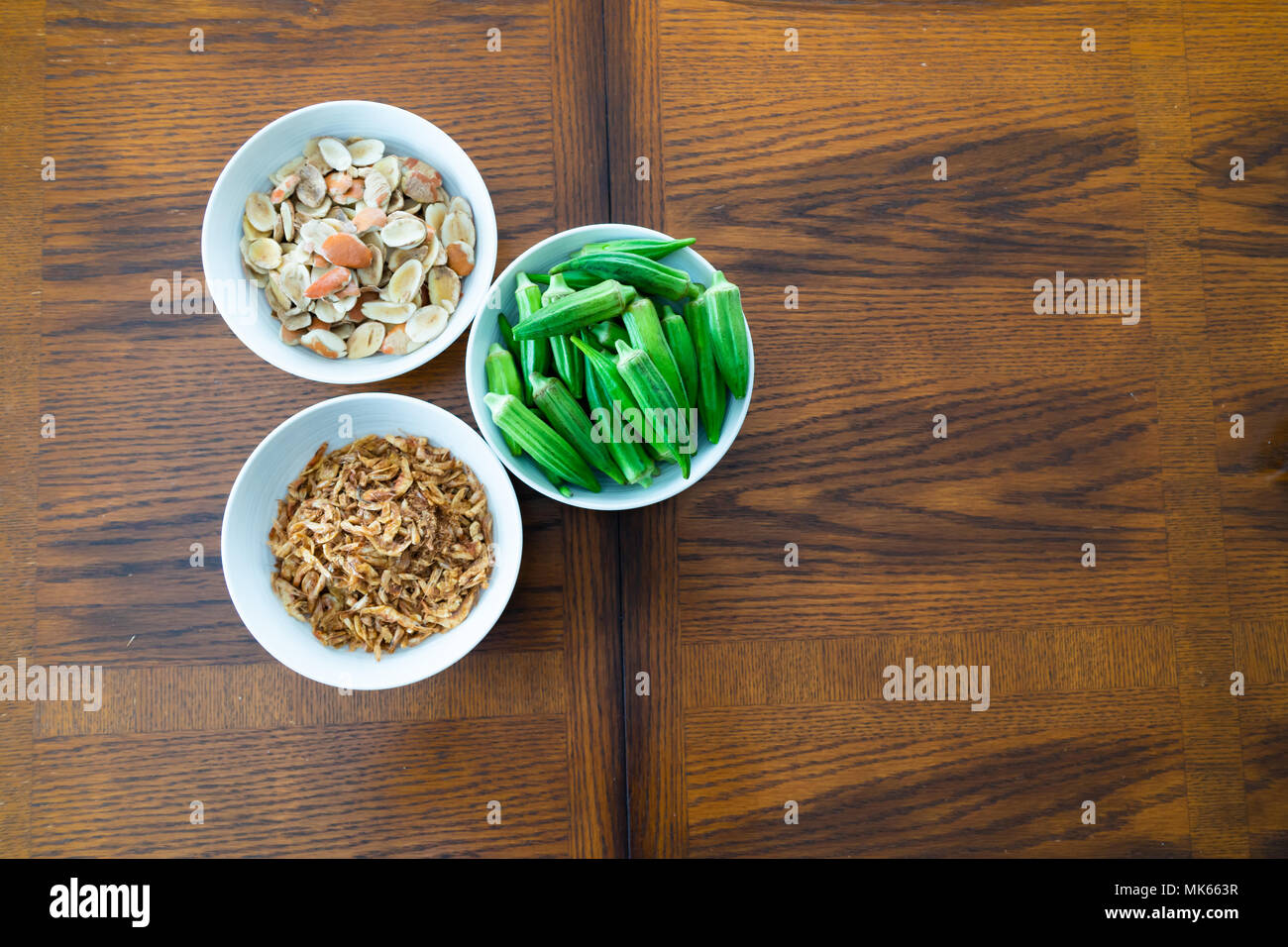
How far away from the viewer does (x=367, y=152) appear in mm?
921

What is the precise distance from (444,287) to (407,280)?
0.04 meters

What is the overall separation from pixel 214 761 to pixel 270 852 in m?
0.12

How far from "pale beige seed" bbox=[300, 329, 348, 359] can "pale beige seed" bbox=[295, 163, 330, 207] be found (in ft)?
0.47

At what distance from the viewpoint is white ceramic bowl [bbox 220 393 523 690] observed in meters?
0.87

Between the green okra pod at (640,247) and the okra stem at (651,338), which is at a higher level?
the green okra pod at (640,247)

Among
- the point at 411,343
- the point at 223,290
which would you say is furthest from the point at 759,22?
the point at 223,290

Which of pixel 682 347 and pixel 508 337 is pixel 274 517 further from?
pixel 682 347

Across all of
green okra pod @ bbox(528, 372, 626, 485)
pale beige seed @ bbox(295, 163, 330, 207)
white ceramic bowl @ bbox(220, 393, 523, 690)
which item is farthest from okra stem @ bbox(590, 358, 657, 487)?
pale beige seed @ bbox(295, 163, 330, 207)

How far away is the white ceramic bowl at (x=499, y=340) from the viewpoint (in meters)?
0.88

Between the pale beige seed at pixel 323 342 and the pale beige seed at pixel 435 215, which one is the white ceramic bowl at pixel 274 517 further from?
the pale beige seed at pixel 435 215

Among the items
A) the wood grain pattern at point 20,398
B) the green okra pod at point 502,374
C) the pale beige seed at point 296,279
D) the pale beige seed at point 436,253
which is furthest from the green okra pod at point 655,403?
the wood grain pattern at point 20,398

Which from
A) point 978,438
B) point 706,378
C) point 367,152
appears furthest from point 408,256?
point 978,438

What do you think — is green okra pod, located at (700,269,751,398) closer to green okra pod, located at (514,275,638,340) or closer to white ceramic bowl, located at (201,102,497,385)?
green okra pod, located at (514,275,638,340)

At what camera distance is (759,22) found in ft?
3.33
